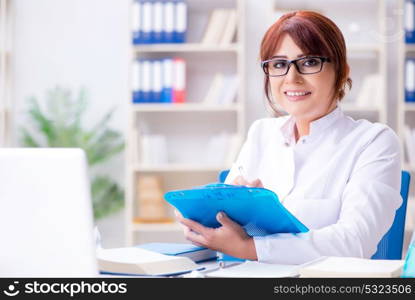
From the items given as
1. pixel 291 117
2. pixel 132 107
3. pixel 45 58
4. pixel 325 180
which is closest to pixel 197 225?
pixel 325 180

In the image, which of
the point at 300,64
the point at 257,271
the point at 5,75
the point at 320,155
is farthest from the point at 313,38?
the point at 5,75

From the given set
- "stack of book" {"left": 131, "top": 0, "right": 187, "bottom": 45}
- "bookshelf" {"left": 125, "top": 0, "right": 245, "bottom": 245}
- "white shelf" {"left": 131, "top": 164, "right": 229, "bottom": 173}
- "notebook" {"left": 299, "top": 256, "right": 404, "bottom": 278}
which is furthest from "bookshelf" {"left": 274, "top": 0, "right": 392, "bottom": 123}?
"notebook" {"left": 299, "top": 256, "right": 404, "bottom": 278}

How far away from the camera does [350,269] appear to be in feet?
3.85

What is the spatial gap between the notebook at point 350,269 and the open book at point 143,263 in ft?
0.96

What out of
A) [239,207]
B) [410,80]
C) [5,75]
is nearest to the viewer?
[239,207]

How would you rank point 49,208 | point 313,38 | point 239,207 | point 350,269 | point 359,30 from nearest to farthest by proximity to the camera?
point 49,208
point 350,269
point 239,207
point 313,38
point 359,30

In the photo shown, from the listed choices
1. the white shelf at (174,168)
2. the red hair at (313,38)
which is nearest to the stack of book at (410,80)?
the white shelf at (174,168)

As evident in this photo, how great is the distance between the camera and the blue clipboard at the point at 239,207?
1.40 meters

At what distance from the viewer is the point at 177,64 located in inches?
175

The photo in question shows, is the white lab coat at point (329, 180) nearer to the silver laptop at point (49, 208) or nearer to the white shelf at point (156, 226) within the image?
the silver laptop at point (49, 208)

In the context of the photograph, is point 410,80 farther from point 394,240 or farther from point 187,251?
point 187,251

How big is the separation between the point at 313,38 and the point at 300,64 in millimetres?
84

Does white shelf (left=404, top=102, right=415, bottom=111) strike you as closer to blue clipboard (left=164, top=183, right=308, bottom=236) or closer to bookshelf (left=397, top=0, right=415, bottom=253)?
bookshelf (left=397, top=0, right=415, bottom=253)

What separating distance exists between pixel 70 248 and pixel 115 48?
415 cm
